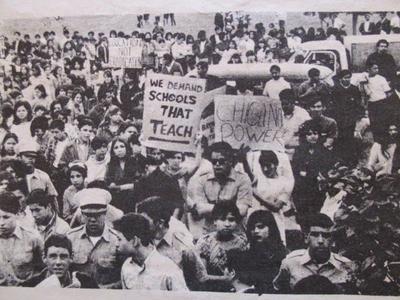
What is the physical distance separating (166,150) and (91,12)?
0.64ft

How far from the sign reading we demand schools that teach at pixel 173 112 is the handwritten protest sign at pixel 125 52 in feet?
0.13

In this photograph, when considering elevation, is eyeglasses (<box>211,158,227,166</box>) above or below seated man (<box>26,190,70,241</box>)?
above

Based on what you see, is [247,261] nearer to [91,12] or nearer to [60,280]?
[60,280]

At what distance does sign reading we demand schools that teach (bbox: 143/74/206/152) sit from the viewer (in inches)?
23.9

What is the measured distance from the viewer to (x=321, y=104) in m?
0.60

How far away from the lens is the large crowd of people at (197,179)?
0.59 metres

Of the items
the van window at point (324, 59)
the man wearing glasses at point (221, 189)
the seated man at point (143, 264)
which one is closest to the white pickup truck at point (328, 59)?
the van window at point (324, 59)

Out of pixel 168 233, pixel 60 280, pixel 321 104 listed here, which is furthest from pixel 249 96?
pixel 60 280

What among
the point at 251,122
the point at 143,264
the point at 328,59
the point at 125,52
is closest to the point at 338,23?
the point at 328,59

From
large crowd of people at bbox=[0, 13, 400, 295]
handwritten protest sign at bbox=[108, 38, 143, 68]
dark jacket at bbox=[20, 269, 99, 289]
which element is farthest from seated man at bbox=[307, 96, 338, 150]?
dark jacket at bbox=[20, 269, 99, 289]

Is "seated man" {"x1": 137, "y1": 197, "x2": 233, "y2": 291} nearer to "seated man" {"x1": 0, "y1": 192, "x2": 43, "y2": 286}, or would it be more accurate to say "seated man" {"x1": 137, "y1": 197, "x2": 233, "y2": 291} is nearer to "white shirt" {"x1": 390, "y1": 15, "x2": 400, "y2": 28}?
"seated man" {"x1": 0, "y1": 192, "x2": 43, "y2": 286}

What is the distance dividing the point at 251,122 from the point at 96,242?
232 mm

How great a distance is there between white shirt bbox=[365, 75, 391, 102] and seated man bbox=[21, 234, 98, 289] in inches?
15.6

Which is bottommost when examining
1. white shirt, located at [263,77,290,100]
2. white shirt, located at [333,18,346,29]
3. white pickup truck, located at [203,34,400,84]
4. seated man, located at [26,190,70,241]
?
seated man, located at [26,190,70,241]
